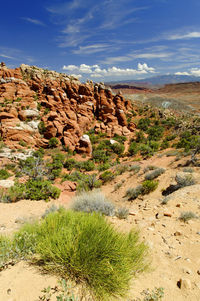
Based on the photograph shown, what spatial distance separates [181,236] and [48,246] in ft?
7.90

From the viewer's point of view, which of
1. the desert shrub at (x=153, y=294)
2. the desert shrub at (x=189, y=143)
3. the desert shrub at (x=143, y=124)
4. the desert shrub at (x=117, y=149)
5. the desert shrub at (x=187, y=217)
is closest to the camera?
the desert shrub at (x=153, y=294)

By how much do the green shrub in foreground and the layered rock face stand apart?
16072mm

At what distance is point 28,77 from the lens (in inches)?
1037

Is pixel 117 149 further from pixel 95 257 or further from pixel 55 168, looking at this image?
pixel 95 257

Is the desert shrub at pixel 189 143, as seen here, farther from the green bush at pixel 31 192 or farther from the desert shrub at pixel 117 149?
the green bush at pixel 31 192

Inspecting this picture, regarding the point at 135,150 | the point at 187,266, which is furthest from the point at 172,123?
the point at 187,266

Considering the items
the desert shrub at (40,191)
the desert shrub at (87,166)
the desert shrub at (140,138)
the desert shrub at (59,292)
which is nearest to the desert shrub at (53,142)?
the desert shrub at (87,166)

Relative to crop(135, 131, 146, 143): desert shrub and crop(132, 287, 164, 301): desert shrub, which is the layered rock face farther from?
crop(132, 287, 164, 301): desert shrub

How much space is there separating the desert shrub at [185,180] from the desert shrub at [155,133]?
51.1 ft

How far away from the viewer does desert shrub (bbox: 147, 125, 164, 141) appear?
68.4ft

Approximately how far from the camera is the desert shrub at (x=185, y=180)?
218 inches

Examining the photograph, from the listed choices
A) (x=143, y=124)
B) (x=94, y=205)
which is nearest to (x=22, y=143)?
(x=94, y=205)

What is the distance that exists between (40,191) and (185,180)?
5893 millimetres

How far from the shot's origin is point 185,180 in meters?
5.63
